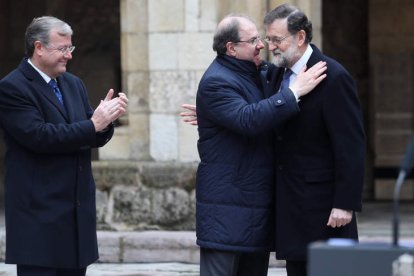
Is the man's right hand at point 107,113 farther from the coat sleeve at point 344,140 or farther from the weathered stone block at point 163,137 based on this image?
the weathered stone block at point 163,137

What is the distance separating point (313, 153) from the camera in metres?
5.94

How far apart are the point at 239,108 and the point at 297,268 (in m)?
0.83

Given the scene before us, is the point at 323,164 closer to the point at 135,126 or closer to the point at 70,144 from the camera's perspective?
the point at 70,144

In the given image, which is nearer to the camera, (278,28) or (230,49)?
(278,28)

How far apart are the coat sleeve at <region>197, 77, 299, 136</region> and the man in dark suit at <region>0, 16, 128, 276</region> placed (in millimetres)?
415

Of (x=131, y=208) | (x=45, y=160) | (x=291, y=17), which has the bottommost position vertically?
(x=131, y=208)

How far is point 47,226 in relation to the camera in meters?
6.04

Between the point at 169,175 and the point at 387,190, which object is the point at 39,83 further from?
the point at 387,190

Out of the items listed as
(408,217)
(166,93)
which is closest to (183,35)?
(166,93)

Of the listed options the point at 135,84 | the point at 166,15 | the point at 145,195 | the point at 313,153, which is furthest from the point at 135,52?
the point at 313,153

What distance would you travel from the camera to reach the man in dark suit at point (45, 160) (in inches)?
236

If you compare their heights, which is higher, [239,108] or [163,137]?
[239,108]

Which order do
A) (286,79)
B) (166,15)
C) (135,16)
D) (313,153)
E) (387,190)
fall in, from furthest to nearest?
(387,190), (135,16), (166,15), (286,79), (313,153)

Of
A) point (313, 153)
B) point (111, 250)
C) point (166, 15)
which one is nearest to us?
point (313, 153)
